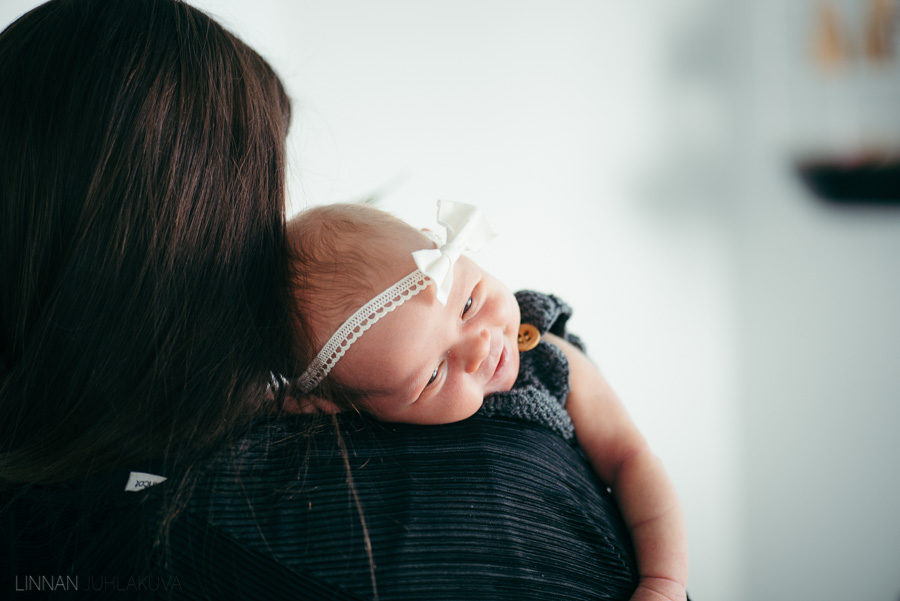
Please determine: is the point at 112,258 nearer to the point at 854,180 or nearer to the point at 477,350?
the point at 477,350

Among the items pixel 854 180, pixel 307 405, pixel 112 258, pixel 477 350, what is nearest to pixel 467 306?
pixel 477 350

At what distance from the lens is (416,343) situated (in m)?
0.68

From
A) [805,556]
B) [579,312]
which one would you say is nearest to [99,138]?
[579,312]

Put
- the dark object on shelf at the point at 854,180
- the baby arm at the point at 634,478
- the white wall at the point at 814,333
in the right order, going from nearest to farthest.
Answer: the baby arm at the point at 634,478, the white wall at the point at 814,333, the dark object on shelf at the point at 854,180

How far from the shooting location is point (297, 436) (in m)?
0.58

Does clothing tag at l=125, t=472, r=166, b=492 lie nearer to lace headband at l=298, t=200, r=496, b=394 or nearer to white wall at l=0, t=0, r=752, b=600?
lace headband at l=298, t=200, r=496, b=394

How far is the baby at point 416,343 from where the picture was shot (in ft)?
2.22

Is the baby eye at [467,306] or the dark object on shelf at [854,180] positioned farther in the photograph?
the dark object on shelf at [854,180]

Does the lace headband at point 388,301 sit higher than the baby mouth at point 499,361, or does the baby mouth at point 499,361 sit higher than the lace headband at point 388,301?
the lace headband at point 388,301

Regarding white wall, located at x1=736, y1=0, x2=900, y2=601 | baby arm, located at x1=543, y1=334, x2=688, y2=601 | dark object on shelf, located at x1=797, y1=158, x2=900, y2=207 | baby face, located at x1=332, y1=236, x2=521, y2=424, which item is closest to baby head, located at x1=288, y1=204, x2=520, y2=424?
baby face, located at x1=332, y1=236, x2=521, y2=424

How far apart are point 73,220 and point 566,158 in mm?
1706

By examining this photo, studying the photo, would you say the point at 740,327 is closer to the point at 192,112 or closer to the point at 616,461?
the point at 616,461

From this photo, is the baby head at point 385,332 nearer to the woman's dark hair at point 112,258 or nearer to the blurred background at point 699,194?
the woman's dark hair at point 112,258

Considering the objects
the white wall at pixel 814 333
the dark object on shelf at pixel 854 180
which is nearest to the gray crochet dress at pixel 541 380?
the white wall at pixel 814 333
